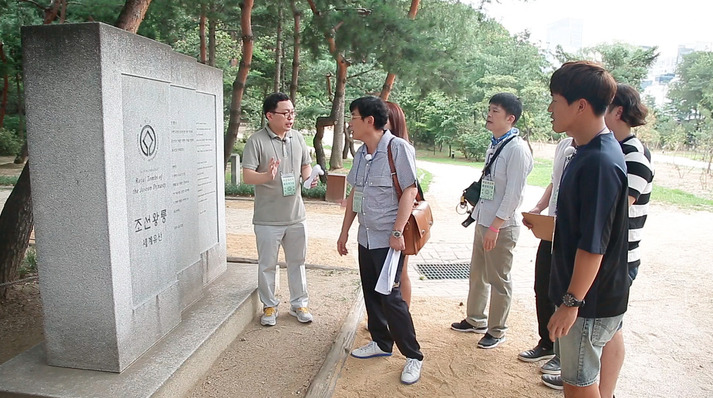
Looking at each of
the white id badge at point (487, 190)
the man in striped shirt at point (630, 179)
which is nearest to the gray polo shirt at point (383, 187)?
the white id badge at point (487, 190)

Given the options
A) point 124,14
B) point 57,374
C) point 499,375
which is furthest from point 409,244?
point 124,14

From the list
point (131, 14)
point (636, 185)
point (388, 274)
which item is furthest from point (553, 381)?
point (131, 14)

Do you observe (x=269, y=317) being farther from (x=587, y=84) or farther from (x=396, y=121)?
(x=587, y=84)

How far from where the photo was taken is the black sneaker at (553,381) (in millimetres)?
3131

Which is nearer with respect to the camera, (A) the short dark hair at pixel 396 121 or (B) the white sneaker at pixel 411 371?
(B) the white sneaker at pixel 411 371

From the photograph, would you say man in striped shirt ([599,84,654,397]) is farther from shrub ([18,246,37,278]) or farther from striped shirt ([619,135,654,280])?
shrub ([18,246,37,278])

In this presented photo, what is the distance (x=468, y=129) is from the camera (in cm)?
2625

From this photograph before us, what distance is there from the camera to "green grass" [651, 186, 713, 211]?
1080 centimetres

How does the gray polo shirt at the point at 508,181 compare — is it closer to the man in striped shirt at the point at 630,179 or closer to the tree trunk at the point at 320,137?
the man in striped shirt at the point at 630,179

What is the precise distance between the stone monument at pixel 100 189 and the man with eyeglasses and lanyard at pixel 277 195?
0.69 metres

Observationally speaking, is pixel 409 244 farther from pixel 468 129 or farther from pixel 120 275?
pixel 468 129

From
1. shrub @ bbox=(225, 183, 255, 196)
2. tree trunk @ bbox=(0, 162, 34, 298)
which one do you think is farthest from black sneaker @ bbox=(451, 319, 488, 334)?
shrub @ bbox=(225, 183, 255, 196)

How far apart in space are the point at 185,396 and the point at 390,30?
6160 millimetres

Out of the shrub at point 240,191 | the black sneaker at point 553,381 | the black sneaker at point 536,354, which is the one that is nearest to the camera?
the black sneaker at point 553,381
